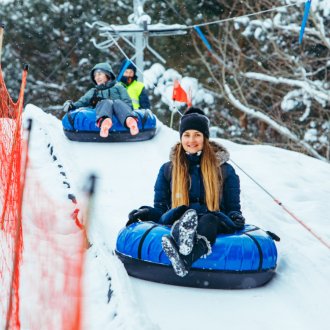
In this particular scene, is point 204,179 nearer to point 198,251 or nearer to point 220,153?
point 220,153

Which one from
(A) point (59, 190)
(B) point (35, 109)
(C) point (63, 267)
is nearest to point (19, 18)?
(B) point (35, 109)

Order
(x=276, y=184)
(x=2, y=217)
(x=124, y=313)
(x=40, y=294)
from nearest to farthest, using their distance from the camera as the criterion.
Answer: (x=124, y=313)
(x=40, y=294)
(x=2, y=217)
(x=276, y=184)

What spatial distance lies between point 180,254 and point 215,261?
25 cm

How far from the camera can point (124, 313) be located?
298cm

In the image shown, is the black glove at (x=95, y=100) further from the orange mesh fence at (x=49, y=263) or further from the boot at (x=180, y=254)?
the boot at (x=180, y=254)

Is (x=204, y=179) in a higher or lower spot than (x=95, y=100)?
lower

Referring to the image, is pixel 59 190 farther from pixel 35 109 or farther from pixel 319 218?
pixel 35 109

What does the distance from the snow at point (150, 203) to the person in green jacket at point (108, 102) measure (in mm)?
303

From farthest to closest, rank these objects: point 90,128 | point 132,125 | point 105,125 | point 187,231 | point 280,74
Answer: point 280,74 → point 90,128 → point 132,125 → point 105,125 → point 187,231

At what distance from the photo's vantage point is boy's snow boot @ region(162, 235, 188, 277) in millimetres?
3518

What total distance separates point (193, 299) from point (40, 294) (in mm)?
833

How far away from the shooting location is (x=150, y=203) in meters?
5.59

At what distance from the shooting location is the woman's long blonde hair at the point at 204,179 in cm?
402

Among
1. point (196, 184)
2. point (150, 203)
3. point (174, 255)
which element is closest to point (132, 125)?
point (150, 203)
